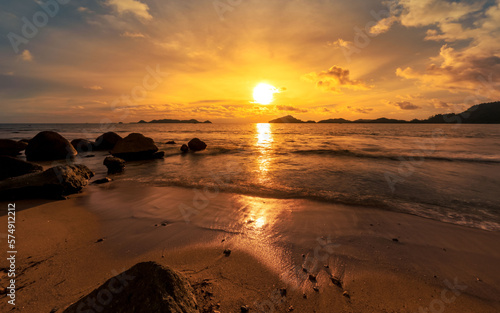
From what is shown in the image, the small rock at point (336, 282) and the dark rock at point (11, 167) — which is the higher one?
the dark rock at point (11, 167)

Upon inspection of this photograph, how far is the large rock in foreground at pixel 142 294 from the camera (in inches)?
75.3

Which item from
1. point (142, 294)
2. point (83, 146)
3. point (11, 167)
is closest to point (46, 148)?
point (83, 146)

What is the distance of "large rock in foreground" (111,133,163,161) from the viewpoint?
15.0 metres

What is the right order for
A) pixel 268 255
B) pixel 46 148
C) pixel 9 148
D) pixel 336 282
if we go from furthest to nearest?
pixel 9 148 < pixel 46 148 < pixel 268 255 < pixel 336 282

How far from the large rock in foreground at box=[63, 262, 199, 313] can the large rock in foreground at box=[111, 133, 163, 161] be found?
14.9m

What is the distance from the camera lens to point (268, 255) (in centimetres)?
373

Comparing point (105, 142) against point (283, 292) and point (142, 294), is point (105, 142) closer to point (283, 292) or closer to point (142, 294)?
point (142, 294)

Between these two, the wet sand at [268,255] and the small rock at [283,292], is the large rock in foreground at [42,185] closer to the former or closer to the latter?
the wet sand at [268,255]

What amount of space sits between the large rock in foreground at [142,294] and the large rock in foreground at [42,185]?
6.30 metres

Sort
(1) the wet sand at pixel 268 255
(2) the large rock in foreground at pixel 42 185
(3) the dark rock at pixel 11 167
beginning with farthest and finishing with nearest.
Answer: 1. (3) the dark rock at pixel 11 167
2. (2) the large rock in foreground at pixel 42 185
3. (1) the wet sand at pixel 268 255

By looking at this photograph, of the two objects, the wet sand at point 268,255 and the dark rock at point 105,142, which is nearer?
the wet sand at point 268,255

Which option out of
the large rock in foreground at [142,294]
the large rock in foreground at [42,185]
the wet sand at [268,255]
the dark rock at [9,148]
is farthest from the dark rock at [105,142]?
the large rock in foreground at [142,294]

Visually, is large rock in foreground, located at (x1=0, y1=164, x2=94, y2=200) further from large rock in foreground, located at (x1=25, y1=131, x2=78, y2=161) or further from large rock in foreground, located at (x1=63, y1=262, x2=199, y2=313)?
large rock in foreground, located at (x1=25, y1=131, x2=78, y2=161)

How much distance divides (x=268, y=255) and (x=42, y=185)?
24.3 ft
